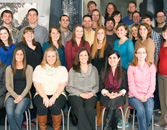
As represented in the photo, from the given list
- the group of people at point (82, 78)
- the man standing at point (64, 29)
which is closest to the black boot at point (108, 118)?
the group of people at point (82, 78)

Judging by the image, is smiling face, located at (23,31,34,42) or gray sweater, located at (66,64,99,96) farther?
smiling face, located at (23,31,34,42)

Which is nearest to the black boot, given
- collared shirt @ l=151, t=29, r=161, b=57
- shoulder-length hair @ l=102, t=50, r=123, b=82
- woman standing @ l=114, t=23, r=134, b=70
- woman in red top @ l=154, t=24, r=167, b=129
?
shoulder-length hair @ l=102, t=50, r=123, b=82

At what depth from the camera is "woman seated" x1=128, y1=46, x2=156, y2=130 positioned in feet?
10.6

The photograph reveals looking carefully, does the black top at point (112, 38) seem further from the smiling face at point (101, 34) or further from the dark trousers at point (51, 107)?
the dark trousers at point (51, 107)

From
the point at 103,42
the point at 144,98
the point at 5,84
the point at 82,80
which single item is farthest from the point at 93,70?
the point at 5,84

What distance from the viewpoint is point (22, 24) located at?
504cm

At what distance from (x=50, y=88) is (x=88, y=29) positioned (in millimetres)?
1392

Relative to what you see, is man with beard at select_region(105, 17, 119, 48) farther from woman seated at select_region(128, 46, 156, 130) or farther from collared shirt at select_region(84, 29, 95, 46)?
woman seated at select_region(128, 46, 156, 130)

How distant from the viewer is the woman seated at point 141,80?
324 centimetres

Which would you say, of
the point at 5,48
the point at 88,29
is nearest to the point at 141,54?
the point at 88,29

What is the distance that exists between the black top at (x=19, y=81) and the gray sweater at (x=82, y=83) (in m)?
0.62

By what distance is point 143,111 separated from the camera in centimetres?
314

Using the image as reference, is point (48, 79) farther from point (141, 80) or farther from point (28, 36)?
point (141, 80)

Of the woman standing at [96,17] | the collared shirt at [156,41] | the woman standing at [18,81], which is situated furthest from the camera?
the woman standing at [96,17]
